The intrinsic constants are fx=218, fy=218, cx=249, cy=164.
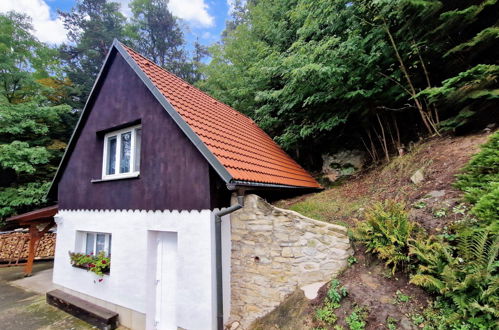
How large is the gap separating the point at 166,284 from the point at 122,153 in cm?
348

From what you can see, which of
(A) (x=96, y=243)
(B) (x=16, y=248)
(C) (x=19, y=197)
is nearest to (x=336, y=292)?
(A) (x=96, y=243)

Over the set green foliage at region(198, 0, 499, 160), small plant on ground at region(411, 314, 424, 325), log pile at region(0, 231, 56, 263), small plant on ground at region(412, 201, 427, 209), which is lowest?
log pile at region(0, 231, 56, 263)

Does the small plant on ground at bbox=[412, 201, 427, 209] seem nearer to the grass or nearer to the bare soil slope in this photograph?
the bare soil slope

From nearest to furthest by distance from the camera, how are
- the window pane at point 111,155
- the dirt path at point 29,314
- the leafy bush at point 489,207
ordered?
the leafy bush at point 489,207 → the dirt path at point 29,314 → the window pane at point 111,155

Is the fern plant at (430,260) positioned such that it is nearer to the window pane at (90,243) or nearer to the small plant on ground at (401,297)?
the small plant on ground at (401,297)

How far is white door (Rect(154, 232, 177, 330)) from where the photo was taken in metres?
4.62

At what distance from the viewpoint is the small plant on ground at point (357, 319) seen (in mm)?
2852

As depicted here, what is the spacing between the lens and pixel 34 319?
A: 18.0 feet

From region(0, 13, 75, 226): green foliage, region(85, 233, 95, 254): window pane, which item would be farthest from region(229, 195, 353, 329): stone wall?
region(0, 13, 75, 226): green foliage

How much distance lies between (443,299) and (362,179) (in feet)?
13.5

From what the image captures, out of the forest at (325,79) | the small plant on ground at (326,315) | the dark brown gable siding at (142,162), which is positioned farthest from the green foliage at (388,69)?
the small plant on ground at (326,315)

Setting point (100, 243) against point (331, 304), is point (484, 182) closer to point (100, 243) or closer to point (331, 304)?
point (331, 304)

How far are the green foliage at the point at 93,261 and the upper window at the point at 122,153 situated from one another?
2066mm

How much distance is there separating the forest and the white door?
5268 mm
